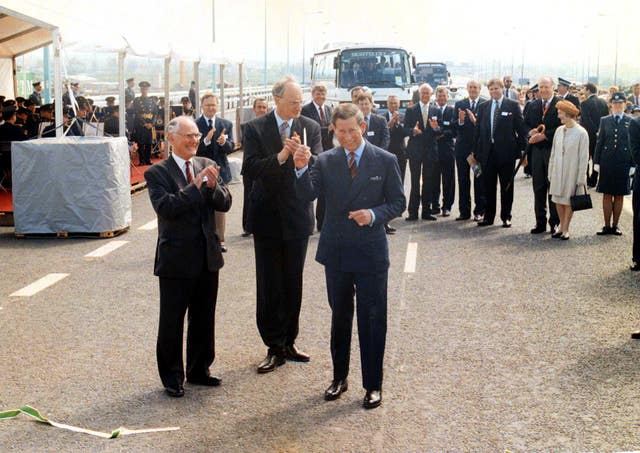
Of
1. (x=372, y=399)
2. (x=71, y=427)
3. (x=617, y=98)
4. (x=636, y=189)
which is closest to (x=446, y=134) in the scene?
(x=617, y=98)

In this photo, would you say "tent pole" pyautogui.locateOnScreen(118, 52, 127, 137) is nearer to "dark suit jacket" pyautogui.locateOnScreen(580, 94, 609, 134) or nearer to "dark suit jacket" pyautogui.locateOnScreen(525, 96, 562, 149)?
"dark suit jacket" pyautogui.locateOnScreen(525, 96, 562, 149)

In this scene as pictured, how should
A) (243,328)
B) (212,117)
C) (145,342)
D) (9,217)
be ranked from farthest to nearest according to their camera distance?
1. (9,217)
2. (212,117)
3. (243,328)
4. (145,342)

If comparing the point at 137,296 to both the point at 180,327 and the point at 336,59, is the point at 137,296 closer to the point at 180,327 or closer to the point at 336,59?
the point at 180,327

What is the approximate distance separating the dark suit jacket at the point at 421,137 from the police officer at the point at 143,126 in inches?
381

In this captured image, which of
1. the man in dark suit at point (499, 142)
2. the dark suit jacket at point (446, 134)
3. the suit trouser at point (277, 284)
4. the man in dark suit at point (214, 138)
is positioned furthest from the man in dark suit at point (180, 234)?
the dark suit jacket at point (446, 134)

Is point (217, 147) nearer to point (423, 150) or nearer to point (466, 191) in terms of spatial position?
point (423, 150)

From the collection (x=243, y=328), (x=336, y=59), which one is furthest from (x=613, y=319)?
(x=336, y=59)

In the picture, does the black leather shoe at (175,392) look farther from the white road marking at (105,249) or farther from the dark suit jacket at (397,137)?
the dark suit jacket at (397,137)

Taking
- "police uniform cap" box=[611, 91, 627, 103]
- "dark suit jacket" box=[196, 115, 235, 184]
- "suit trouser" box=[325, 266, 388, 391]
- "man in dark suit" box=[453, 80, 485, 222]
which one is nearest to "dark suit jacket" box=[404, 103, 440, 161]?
"man in dark suit" box=[453, 80, 485, 222]

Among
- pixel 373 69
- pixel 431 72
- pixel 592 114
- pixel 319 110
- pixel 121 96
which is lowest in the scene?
pixel 592 114

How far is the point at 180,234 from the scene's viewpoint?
654 cm

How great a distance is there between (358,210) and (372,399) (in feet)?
3.94

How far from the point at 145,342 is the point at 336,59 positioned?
2483 cm

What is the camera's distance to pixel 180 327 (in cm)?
666
